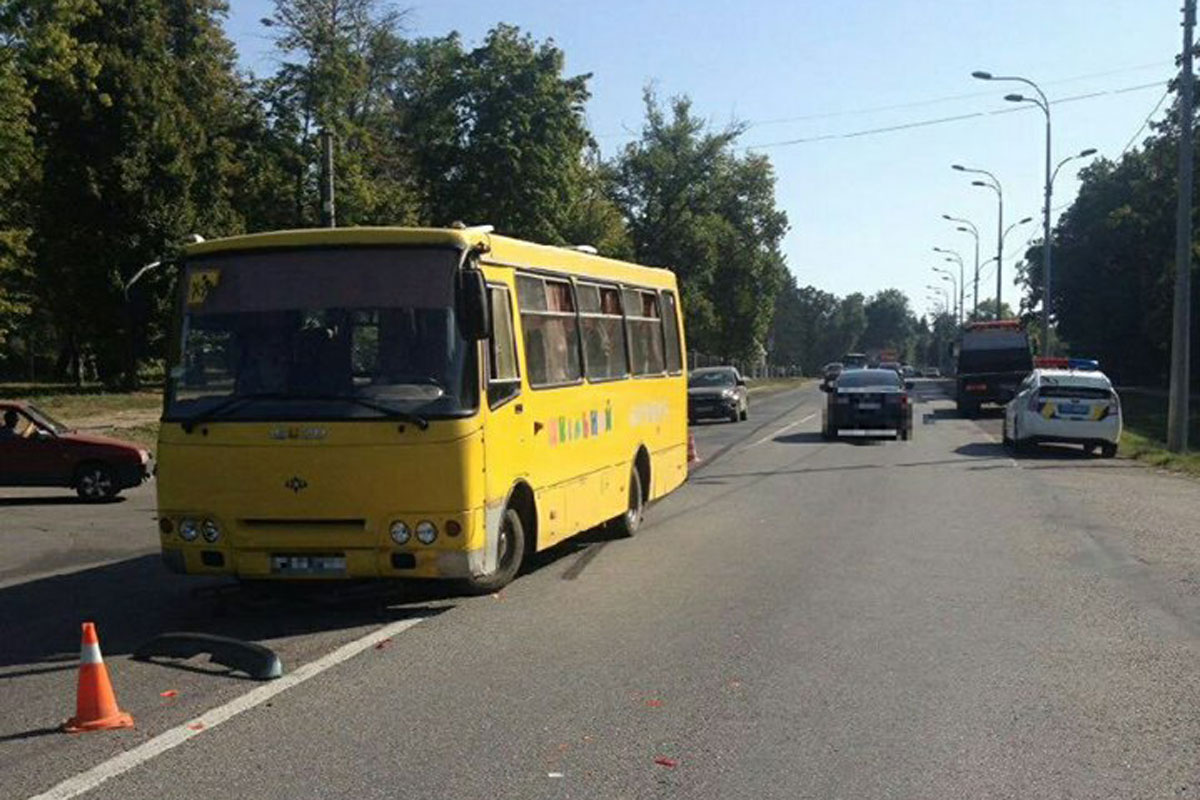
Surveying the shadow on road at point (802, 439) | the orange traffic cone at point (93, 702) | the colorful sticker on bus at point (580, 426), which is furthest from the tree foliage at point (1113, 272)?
the orange traffic cone at point (93, 702)

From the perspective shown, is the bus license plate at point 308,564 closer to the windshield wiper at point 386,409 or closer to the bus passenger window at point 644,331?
the windshield wiper at point 386,409

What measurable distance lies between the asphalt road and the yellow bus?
636 mm

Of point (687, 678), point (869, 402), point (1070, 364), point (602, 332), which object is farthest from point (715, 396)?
point (687, 678)

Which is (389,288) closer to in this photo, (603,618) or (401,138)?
(603,618)

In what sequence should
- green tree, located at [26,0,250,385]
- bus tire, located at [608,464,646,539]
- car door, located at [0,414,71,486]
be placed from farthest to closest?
green tree, located at [26,0,250,385], car door, located at [0,414,71,486], bus tire, located at [608,464,646,539]

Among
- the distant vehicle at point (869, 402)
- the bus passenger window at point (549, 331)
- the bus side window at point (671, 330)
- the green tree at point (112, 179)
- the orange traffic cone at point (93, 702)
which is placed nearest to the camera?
the orange traffic cone at point (93, 702)

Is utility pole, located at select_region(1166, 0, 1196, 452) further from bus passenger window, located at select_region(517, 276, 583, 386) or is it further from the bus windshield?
the bus windshield

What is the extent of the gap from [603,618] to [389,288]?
2840mm

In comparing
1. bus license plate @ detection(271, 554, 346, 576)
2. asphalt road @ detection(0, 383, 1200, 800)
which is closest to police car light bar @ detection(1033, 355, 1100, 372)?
asphalt road @ detection(0, 383, 1200, 800)

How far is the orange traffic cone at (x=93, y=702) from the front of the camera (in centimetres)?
688

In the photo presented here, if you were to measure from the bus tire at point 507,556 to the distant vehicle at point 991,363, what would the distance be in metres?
36.8

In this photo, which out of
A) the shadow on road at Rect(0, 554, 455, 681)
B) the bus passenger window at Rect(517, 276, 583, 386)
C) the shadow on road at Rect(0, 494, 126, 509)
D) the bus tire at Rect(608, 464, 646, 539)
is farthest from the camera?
the shadow on road at Rect(0, 494, 126, 509)

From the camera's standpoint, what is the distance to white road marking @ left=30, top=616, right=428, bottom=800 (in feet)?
19.5

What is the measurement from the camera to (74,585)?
12016 millimetres
